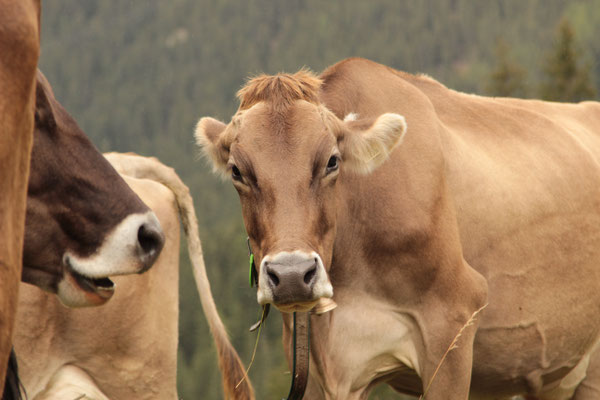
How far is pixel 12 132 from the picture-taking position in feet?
5.12

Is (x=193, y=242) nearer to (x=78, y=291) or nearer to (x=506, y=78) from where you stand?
(x=78, y=291)

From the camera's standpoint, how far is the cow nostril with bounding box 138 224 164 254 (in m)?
3.54

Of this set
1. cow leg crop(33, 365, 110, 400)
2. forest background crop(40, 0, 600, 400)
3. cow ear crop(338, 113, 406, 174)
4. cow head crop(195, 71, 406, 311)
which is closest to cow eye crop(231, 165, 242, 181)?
cow head crop(195, 71, 406, 311)

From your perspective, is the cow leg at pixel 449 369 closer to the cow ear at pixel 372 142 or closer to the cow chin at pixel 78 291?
the cow ear at pixel 372 142

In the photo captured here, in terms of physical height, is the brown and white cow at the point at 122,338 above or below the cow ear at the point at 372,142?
below

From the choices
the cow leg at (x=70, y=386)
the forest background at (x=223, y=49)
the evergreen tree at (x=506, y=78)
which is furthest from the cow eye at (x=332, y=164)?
the forest background at (x=223, y=49)

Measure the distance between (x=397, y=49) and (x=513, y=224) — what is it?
363 feet

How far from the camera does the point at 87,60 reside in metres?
137

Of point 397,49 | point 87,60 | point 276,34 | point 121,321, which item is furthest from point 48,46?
point 121,321

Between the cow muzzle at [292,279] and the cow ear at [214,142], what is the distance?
0.96 m

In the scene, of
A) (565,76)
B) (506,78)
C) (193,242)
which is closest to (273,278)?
(193,242)

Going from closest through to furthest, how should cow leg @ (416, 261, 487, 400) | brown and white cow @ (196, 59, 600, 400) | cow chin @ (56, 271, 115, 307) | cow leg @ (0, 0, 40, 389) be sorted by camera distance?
cow leg @ (0, 0, 40, 389) < cow chin @ (56, 271, 115, 307) < brown and white cow @ (196, 59, 600, 400) < cow leg @ (416, 261, 487, 400)

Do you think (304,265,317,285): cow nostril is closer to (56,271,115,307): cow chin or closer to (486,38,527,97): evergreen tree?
(56,271,115,307): cow chin

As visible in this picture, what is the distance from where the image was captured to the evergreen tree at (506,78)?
38094 millimetres
